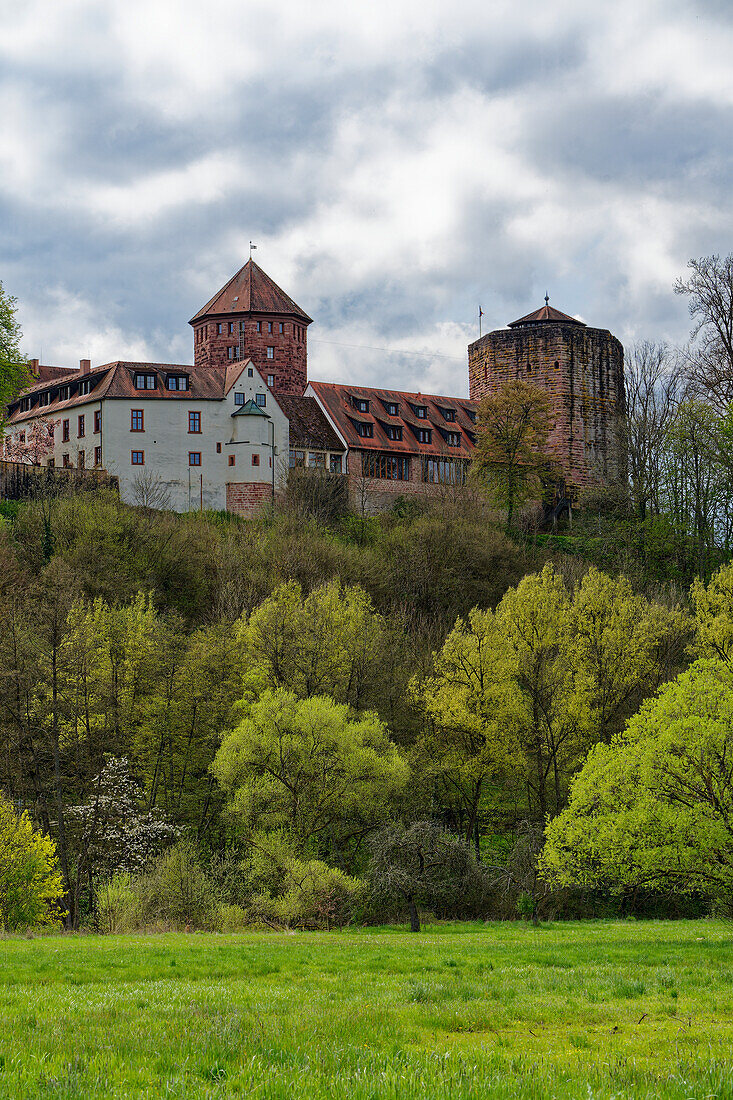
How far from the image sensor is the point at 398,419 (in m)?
84.9

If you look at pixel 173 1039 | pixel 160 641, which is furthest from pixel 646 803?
pixel 160 641

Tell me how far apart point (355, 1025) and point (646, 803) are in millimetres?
11969

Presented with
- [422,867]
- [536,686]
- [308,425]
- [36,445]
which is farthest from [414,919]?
[36,445]

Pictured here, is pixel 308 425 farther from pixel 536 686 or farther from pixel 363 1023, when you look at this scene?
pixel 363 1023

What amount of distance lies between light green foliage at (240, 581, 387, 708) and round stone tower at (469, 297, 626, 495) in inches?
1775

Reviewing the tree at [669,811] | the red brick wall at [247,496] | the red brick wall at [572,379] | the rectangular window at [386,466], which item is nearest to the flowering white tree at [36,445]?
the red brick wall at [247,496]

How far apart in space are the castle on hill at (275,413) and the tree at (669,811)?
51624 millimetres

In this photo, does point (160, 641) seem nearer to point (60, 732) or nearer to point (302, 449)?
point (60, 732)

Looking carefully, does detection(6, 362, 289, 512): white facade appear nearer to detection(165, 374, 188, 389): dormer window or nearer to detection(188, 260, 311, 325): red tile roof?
detection(165, 374, 188, 389): dormer window

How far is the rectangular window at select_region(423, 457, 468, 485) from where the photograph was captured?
8175 cm

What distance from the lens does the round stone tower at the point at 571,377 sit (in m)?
85.6

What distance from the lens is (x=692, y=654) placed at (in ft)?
136

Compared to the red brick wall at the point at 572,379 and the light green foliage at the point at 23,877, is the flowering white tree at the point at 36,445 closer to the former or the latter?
the red brick wall at the point at 572,379

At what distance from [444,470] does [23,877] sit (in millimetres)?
59300
